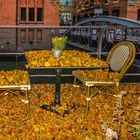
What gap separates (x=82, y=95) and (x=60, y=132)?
2183 millimetres

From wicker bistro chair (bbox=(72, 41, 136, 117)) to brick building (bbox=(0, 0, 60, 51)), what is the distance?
30938 mm

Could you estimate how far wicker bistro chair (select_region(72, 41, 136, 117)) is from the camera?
550 cm

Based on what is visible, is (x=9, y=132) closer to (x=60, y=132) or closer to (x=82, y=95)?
(x=60, y=132)

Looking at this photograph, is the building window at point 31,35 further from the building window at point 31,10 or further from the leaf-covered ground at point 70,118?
the leaf-covered ground at point 70,118

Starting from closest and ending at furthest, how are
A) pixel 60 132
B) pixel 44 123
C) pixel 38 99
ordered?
pixel 60 132, pixel 44 123, pixel 38 99

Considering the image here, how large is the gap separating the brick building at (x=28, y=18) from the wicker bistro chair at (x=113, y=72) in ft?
102

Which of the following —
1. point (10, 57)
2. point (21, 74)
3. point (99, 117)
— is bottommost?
point (10, 57)

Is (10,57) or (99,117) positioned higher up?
(99,117)

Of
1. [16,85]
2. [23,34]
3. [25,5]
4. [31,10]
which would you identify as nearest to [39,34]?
[23,34]

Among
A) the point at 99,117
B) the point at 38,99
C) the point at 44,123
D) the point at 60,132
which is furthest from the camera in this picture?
the point at 38,99

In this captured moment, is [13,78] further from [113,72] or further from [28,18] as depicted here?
[28,18]

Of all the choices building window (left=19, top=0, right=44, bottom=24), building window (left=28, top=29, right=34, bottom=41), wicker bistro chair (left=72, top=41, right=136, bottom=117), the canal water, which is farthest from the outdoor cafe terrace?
building window (left=19, top=0, right=44, bottom=24)

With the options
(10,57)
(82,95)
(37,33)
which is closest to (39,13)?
(37,33)

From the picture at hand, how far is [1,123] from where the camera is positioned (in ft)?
15.9
